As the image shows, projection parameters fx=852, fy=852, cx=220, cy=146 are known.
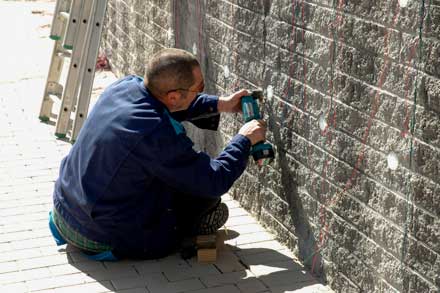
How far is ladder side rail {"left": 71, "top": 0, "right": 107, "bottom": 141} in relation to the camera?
7.30 meters

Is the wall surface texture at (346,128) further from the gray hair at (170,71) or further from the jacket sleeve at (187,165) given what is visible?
the gray hair at (170,71)

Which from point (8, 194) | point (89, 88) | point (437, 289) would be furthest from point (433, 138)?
point (89, 88)

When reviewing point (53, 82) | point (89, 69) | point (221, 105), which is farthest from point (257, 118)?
point (53, 82)

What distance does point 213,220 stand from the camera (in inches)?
201

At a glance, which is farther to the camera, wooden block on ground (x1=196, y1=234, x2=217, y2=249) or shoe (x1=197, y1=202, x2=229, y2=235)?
shoe (x1=197, y1=202, x2=229, y2=235)

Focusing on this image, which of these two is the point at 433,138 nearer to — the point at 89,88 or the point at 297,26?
the point at 297,26

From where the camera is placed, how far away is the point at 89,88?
7340 millimetres

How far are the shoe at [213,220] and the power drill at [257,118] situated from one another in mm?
366

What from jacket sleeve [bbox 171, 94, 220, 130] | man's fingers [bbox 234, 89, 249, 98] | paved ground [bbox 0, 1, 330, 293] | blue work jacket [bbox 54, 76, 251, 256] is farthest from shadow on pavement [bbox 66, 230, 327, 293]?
man's fingers [bbox 234, 89, 249, 98]

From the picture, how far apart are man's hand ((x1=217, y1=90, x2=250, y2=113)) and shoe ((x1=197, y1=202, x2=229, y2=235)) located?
59 cm

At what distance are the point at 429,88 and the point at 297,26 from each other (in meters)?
1.31

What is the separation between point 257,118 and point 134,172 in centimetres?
82

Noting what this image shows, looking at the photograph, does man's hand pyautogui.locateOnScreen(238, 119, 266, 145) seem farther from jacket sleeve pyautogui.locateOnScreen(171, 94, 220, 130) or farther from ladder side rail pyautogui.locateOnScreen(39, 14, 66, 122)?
ladder side rail pyautogui.locateOnScreen(39, 14, 66, 122)

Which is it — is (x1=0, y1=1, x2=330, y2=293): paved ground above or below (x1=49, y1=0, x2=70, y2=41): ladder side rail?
below
